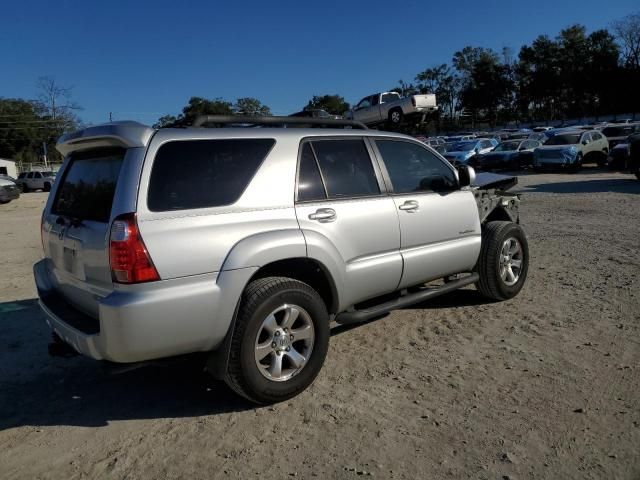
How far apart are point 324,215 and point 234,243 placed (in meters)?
0.78

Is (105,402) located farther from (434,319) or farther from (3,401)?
(434,319)

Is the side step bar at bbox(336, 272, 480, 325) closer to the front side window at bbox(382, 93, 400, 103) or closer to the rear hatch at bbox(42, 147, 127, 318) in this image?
the rear hatch at bbox(42, 147, 127, 318)

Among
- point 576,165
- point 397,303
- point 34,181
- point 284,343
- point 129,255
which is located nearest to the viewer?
point 129,255

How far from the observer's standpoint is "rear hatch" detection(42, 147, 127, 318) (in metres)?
3.16

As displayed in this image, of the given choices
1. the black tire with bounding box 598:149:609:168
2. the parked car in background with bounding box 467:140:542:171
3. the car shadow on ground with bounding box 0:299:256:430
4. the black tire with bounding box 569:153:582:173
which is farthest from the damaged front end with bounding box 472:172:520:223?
the parked car in background with bounding box 467:140:542:171

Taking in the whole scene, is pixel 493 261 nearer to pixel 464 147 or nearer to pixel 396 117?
pixel 396 117

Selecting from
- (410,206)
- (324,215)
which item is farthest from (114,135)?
(410,206)

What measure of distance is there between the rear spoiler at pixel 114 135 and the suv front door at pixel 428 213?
1.97 m

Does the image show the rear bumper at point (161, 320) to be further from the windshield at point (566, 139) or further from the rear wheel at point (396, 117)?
the windshield at point (566, 139)

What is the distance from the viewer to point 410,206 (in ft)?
14.6

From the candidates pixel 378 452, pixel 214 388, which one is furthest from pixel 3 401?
pixel 378 452

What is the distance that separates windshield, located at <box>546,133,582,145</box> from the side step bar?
21715 millimetres

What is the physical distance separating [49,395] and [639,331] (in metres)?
4.67

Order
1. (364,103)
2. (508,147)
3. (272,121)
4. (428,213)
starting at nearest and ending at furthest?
(272,121) < (428,213) < (364,103) < (508,147)
